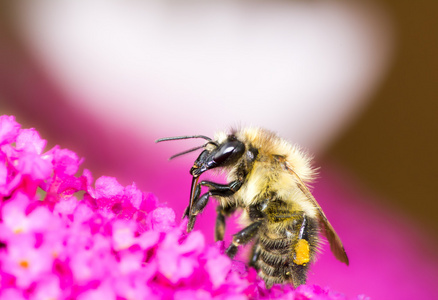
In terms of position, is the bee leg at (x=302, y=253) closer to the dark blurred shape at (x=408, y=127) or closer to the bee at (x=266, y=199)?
the bee at (x=266, y=199)

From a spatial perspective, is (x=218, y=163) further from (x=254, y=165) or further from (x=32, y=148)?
(x=32, y=148)

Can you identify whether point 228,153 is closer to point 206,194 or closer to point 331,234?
point 206,194

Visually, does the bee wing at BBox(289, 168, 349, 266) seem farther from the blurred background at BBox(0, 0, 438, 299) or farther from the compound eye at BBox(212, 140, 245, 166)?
the blurred background at BBox(0, 0, 438, 299)

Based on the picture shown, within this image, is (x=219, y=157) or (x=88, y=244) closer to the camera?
(x=88, y=244)

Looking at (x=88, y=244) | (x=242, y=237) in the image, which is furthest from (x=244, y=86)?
(x=88, y=244)

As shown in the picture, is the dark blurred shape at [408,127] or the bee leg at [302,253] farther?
the dark blurred shape at [408,127]

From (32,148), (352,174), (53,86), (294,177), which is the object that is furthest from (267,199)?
(53,86)

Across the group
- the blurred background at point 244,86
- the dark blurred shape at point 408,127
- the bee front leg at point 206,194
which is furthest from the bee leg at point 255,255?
the dark blurred shape at point 408,127
